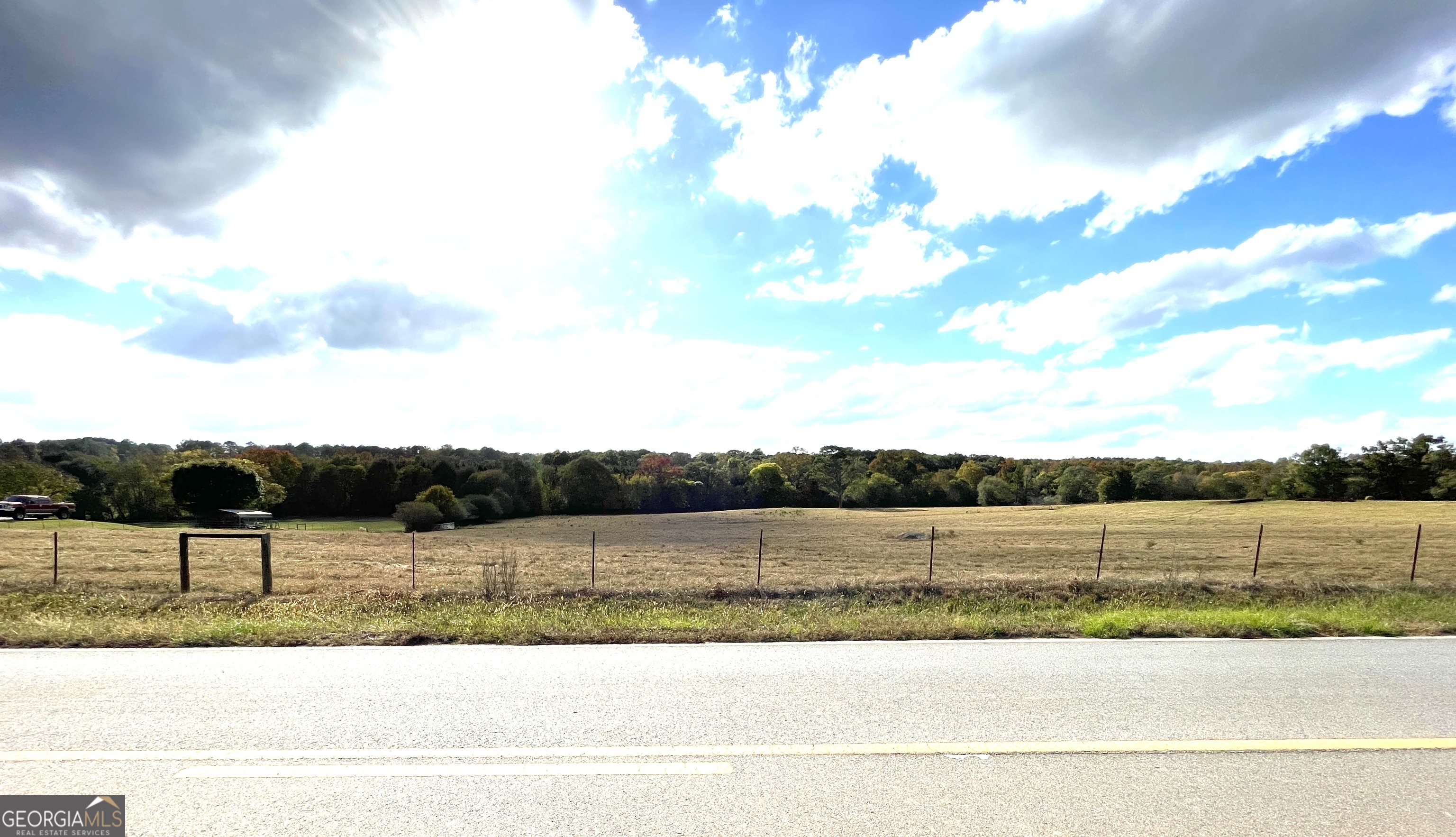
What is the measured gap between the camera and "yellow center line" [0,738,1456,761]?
4684mm

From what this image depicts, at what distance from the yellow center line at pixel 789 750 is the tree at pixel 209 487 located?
252ft

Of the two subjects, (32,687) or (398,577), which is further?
(398,577)

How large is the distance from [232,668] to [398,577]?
1502 centimetres

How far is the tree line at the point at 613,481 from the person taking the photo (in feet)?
231

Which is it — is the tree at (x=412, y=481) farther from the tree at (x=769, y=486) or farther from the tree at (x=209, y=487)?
the tree at (x=769, y=486)

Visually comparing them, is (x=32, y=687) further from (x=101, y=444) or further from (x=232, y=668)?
(x=101, y=444)

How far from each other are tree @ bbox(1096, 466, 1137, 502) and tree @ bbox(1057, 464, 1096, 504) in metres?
3.07

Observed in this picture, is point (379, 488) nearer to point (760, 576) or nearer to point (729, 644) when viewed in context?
point (760, 576)

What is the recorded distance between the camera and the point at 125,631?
8.55 metres

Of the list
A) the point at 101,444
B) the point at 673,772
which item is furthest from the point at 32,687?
the point at 101,444

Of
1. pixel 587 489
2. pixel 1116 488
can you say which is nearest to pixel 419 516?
pixel 587 489

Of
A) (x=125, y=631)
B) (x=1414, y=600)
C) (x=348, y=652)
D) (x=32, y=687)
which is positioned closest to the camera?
(x=32, y=687)

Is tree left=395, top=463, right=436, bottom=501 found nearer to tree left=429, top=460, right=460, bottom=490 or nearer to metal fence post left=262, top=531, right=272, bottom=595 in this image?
tree left=429, top=460, right=460, bottom=490

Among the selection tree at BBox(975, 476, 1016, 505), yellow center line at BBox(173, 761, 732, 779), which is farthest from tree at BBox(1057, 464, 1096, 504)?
yellow center line at BBox(173, 761, 732, 779)
